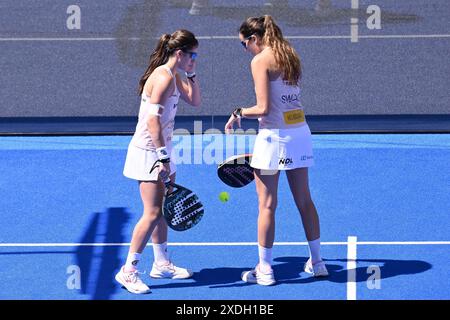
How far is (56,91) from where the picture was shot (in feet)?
49.8

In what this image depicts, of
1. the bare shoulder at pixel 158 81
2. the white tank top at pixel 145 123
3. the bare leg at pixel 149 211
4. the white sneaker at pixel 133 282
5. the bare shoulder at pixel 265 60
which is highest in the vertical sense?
the bare shoulder at pixel 265 60

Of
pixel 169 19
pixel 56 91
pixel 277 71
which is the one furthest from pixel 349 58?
pixel 277 71

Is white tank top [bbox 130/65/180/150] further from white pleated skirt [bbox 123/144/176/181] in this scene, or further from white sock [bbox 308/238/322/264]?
white sock [bbox 308/238/322/264]

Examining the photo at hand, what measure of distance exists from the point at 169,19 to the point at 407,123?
3777mm

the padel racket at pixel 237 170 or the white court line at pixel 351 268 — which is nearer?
the white court line at pixel 351 268

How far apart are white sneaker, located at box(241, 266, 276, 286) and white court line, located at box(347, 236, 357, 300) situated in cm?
62

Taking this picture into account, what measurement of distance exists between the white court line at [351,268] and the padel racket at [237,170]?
1.11 metres

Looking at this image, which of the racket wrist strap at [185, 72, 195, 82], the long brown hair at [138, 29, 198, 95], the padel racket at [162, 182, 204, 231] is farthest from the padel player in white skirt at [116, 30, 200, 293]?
the racket wrist strap at [185, 72, 195, 82]

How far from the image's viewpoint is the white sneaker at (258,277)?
823 cm

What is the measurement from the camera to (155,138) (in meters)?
7.81

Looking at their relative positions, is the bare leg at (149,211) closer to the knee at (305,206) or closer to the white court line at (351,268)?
the knee at (305,206)

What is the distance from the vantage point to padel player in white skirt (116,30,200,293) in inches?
308

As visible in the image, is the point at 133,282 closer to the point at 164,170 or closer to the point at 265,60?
the point at 164,170

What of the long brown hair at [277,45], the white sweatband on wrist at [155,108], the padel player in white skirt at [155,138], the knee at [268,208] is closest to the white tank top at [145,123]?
the padel player in white skirt at [155,138]
